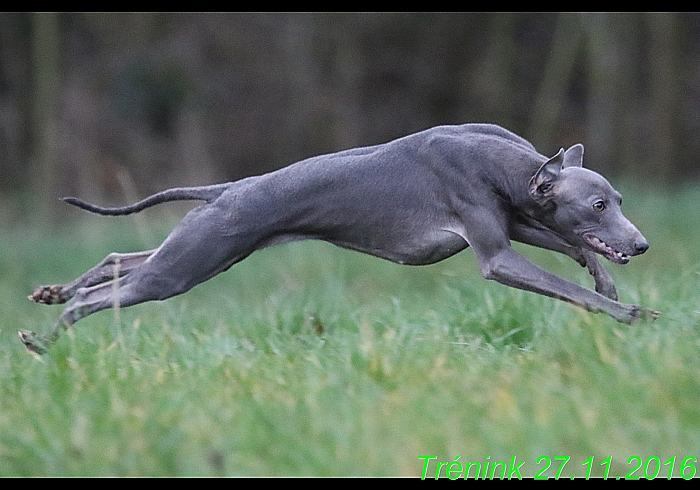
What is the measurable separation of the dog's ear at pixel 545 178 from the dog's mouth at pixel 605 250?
0.27m

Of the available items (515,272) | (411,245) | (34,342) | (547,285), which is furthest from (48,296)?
(547,285)

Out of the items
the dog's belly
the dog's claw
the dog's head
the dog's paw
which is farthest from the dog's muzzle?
the dog's paw

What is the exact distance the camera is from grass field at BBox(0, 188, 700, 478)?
130 inches

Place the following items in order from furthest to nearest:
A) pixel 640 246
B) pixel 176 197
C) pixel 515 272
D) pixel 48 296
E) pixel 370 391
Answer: pixel 48 296, pixel 176 197, pixel 515 272, pixel 640 246, pixel 370 391

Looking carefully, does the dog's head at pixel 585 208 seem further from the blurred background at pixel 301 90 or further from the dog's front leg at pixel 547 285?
the blurred background at pixel 301 90

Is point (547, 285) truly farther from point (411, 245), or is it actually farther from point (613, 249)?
point (411, 245)

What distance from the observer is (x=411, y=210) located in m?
4.95

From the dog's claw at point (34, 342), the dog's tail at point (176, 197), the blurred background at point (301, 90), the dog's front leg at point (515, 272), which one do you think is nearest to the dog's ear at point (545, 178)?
the dog's front leg at point (515, 272)

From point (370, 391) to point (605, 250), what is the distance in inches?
58.7

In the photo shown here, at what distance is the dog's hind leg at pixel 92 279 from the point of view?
5.38 m

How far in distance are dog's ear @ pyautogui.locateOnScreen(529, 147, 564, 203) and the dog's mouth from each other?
0.89 feet
